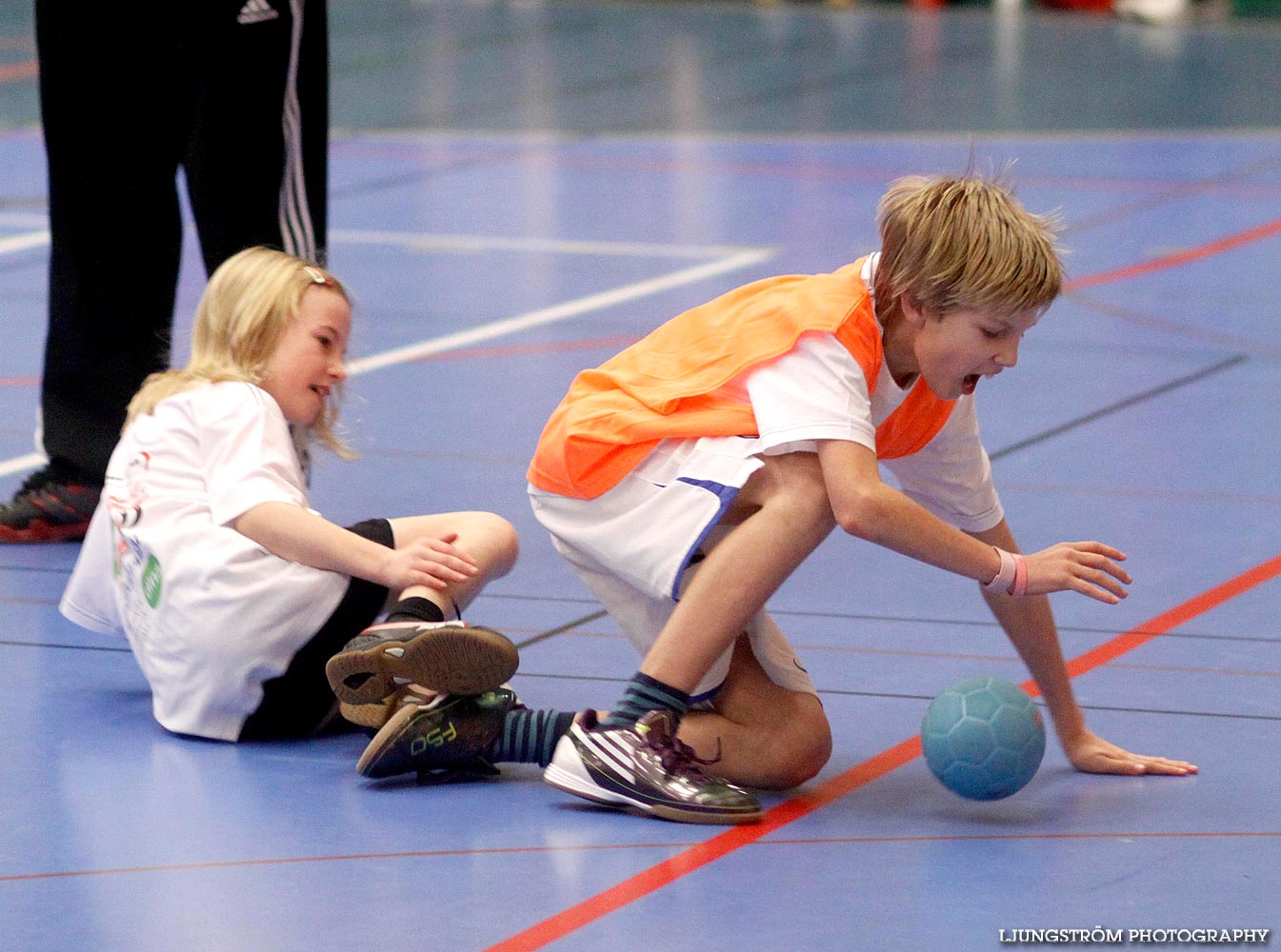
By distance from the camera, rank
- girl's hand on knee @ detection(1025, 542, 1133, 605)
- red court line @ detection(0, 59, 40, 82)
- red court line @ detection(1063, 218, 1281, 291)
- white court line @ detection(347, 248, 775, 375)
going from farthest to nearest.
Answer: red court line @ detection(0, 59, 40, 82), red court line @ detection(1063, 218, 1281, 291), white court line @ detection(347, 248, 775, 375), girl's hand on knee @ detection(1025, 542, 1133, 605)

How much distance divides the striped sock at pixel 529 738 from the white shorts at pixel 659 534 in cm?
18

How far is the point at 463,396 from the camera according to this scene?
218 inches

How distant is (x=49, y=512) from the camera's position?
423 centimetres

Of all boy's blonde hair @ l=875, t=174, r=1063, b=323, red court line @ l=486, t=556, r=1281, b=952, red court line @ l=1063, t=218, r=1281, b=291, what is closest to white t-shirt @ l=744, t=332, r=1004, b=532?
boy's blonde hair @ l=875, t=174, r=1063, b=323

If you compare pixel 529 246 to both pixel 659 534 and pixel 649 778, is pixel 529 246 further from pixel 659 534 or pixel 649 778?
pixel 649 778

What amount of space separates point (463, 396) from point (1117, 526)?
1.95 metres

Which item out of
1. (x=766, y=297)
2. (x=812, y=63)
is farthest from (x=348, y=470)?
(x=812, y=63)

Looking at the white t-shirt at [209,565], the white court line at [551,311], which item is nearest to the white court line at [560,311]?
the white court line at [551,311]

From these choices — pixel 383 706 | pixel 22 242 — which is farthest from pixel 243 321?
pixel 22 242

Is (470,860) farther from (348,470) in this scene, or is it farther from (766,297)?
(348,470)

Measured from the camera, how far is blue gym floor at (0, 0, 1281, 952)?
248cm

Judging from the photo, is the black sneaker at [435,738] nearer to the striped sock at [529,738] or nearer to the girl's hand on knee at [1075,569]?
the striped sock at [529,738]

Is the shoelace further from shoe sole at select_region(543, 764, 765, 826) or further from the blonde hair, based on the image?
the blonde hair

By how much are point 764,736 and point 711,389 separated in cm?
50
